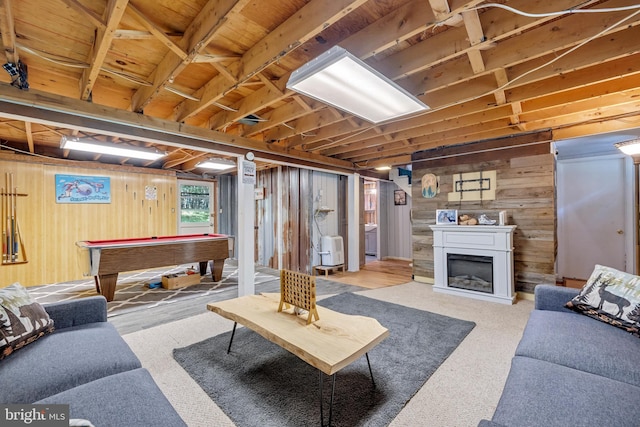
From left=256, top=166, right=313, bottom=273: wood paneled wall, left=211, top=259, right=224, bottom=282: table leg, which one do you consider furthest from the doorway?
left=211, top=259, right=224, bottom=282: table leg

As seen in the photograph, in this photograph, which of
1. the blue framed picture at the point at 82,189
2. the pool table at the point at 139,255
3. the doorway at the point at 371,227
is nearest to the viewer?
the pool table at the point at 139,255

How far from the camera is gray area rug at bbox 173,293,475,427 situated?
5.49 ft

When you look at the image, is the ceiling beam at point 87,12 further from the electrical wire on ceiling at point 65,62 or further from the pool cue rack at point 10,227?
the pool cue rack at point 10,227

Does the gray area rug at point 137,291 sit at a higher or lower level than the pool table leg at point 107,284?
lower

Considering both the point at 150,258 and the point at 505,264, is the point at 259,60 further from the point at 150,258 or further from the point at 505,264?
the point at 505,264

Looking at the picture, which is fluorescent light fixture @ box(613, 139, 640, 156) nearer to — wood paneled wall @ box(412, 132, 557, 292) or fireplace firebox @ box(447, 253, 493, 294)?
wood paneled wall @ box(412, 132, 557, 292)

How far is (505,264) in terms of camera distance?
3.86 m

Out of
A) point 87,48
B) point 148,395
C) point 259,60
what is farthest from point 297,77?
point 148,395

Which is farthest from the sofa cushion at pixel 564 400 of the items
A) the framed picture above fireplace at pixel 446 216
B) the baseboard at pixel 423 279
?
the baseboard at pixel 423 279

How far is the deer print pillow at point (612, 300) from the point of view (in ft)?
5.69

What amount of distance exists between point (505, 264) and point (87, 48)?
206 inches

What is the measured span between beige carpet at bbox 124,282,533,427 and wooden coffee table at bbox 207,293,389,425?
472 mm

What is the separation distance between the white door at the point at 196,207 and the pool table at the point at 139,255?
2536mm

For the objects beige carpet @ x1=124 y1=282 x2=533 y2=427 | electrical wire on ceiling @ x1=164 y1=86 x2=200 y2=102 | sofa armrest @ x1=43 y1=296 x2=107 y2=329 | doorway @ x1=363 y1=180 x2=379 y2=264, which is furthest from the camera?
doorway @ x1=363 y1=180 x2=379 y2=264
